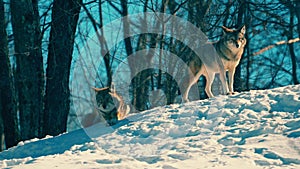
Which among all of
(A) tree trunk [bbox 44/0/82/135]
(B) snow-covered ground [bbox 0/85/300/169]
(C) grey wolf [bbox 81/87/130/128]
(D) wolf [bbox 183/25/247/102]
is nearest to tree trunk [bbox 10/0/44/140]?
(A) tree trunk [bbox 44/0/82/135]

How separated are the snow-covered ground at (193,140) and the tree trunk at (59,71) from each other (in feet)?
7.66

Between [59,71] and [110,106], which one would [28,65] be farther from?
[110,106]

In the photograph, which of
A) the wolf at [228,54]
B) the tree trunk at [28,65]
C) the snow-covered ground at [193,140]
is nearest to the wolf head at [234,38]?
the wolf at [228,54]

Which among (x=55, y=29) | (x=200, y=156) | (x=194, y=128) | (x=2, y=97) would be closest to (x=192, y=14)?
(x=55, y=29)

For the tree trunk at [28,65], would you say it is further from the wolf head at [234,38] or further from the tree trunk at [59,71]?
the wolf head at [234,38]

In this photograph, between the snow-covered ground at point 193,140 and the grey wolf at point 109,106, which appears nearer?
the snow-covered ground at point 193,140

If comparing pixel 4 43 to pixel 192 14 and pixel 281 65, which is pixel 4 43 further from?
pixel 281 65

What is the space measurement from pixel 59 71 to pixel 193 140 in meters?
5.01

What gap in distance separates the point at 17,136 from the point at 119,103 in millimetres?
3010

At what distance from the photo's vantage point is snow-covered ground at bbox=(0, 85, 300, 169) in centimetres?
616

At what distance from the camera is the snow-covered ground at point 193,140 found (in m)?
6.16

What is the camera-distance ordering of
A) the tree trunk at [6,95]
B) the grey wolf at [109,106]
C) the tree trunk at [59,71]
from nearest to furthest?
the grey wolf at [109,106] < the tree trunk at [59,71] < the tree trunk at [6,95]

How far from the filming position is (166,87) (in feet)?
51.8

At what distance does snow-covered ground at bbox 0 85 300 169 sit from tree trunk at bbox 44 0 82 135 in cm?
233
